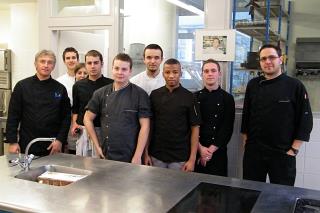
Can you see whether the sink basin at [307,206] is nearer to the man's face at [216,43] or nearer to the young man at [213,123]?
the young man at [213,123]

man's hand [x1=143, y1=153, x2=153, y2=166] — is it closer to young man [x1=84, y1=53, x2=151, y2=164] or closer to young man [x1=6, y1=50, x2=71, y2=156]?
young man [x1=84, y1=53, x2=151, y2=164]

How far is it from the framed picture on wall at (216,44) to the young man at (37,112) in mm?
1323

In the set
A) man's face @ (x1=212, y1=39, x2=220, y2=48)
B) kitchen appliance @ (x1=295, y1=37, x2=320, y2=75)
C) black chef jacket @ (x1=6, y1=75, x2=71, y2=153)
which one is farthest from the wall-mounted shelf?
black chef jacket @ (x1=6, y1=75, x2=71, y2=153)

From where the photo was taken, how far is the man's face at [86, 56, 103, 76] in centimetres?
293

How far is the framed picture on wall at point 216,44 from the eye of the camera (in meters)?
3.11

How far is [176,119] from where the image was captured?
257 centimetres

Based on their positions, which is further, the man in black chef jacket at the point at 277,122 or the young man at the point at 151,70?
the young man at the point at 151,70

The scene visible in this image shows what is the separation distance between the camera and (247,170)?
2.68 m

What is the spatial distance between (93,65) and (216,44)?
3.68 feet

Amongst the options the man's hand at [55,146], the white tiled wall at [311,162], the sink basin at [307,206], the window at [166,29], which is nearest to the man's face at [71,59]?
the window at [166,29]

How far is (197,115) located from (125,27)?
5.47 ft

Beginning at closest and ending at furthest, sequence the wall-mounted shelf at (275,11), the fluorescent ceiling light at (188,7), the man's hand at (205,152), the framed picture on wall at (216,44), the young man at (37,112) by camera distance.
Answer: the man's hand at (205,152) < the young man at (37,112) < the framed picture on wall at (216,44) < the fluorescent ceiling light at (188,7) < the wall-mounted shelf at (275,11)

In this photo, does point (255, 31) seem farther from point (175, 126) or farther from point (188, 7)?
point (175, 126)

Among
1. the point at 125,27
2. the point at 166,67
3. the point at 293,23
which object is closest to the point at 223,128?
the point at 166,67
